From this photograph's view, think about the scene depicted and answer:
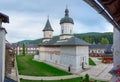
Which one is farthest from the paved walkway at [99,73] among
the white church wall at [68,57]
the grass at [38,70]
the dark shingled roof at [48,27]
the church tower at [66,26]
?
the dark shingled roof at [48,27]

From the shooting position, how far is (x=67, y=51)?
1542 inches

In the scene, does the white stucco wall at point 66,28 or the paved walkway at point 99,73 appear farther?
the white stucco wall at point 66,28

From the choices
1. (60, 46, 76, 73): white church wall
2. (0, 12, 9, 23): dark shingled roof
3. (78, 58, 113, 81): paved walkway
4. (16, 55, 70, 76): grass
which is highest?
(0, 12, 9, 23): dark shingled roof

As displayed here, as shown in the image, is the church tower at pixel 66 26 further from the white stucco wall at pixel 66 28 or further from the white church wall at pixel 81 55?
the white church wall at pixel 81 55

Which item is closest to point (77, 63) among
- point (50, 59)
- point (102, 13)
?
point (50, 59)

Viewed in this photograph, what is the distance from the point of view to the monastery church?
121ft

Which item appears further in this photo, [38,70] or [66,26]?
[66,26]

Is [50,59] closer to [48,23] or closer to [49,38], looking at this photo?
Answer: [49,38]

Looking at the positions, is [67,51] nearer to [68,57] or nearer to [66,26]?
[68,57]

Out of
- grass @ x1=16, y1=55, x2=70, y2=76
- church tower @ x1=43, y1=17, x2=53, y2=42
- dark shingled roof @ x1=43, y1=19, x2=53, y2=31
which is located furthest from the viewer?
dark shingled roof @ x1=43, y1=19, x2=53, y2=31

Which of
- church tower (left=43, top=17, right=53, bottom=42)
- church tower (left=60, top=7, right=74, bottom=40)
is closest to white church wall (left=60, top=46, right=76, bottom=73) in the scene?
church tower (left=60, top=7, right=74, bottom=40)

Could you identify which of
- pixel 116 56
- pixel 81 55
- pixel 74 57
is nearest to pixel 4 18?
pixel 116 56

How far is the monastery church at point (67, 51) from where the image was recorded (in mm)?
36812

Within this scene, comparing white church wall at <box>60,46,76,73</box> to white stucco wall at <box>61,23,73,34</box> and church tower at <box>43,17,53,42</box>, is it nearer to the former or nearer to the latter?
white stucco wall at <box>61,23,73,34</box>
